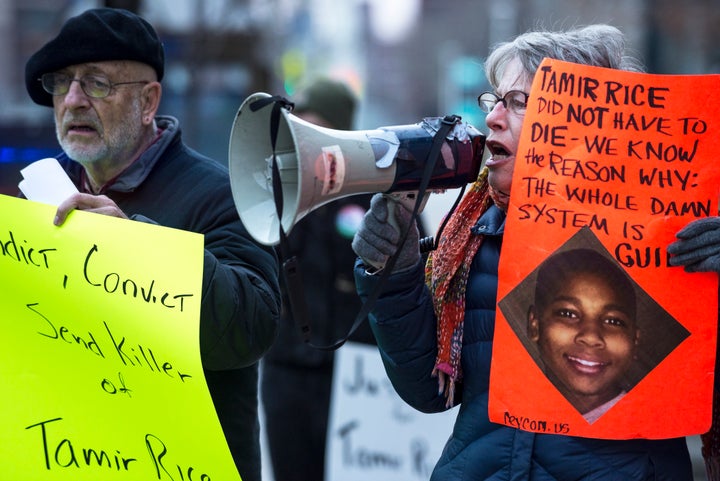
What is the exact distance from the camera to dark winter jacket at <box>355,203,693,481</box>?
241 centimetres

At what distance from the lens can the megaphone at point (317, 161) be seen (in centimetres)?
220

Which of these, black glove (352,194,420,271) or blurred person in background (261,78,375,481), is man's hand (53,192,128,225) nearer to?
black glove (352,194,420,271)

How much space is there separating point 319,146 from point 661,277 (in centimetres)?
75

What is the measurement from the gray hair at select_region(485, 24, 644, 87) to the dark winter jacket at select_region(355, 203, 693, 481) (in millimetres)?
344

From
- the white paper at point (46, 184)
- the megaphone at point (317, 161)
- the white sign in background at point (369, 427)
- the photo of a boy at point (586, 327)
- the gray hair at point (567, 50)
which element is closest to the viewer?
the megaphone at point (317, 161)

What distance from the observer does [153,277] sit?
247 cm

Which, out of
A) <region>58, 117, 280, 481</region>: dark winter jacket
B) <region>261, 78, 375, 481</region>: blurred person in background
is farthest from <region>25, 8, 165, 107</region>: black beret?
<region>261, 78, 375, 481</region>: blurred person in background

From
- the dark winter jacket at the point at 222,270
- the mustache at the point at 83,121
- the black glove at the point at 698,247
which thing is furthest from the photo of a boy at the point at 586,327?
the mustache at the point at 83,121

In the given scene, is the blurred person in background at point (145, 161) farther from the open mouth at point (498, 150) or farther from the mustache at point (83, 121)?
the open mouth at point (498, 150)

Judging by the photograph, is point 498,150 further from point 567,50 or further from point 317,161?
point 317,161

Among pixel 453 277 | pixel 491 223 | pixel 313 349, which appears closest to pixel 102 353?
pixel 453 277

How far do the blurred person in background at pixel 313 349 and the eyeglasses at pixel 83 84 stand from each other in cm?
201

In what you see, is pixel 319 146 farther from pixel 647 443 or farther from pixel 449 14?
pixel 449 14

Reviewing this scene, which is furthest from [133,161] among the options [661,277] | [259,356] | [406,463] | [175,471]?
[406,463]
